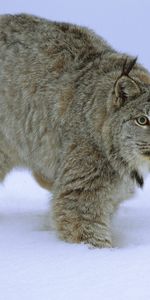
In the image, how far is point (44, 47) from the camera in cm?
626

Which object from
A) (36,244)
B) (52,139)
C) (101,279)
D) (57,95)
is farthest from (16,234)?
(101,279)

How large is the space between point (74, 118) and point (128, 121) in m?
0.65

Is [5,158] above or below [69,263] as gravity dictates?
Answer: above

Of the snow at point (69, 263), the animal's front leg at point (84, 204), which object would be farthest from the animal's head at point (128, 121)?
the snow at point (69, 263)

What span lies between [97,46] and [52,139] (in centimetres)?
105

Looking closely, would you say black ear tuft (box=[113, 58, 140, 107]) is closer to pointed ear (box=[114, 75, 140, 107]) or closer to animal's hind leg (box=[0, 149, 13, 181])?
pointed ear (box=[114, 75, 140, 107])

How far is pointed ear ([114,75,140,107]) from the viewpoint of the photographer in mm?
5262

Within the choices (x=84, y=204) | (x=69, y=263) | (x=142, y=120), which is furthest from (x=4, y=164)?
(x=69, y=263)

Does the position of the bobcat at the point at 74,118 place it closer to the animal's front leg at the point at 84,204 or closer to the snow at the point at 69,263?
the animal's front leg at the point at 84,204

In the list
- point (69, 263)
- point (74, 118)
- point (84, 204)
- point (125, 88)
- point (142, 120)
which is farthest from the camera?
point (74, 118)

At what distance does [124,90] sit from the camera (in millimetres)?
5359

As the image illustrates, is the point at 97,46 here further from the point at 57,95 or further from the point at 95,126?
the point at 95,126

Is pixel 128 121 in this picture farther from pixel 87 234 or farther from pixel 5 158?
pixel 5 158

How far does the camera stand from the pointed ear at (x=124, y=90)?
207 inches
